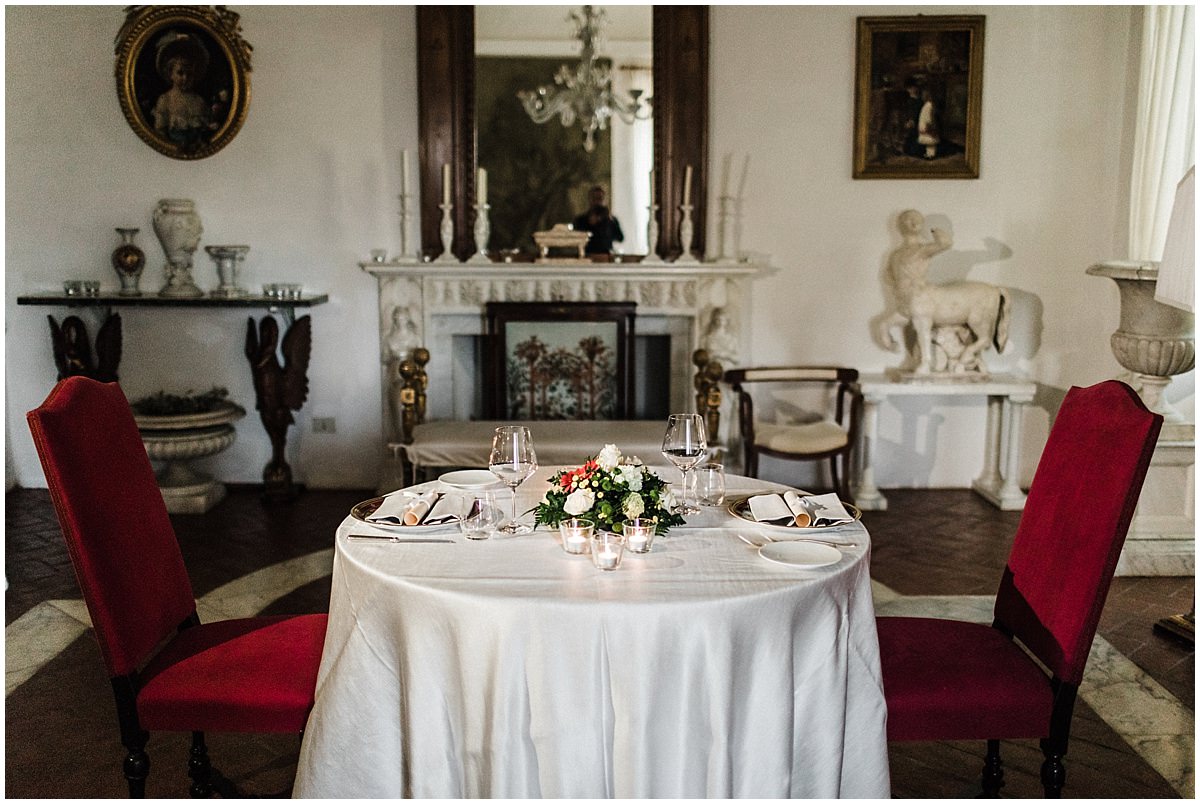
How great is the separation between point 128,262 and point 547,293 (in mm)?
2192

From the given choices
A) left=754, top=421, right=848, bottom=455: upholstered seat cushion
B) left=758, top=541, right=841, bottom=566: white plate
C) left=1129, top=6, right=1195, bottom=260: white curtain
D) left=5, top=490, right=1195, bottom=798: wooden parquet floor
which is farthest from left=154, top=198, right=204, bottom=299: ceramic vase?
left=1129, top=6, right=1195, bottom=260: white curtain

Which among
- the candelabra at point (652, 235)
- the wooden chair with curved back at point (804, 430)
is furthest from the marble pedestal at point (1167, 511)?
the candelabra at point (652, 235)

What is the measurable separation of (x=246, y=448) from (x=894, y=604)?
3652 mm

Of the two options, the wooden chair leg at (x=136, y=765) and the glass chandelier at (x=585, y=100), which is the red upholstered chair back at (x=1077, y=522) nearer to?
the wooden chair leg at (x=136, y=765)

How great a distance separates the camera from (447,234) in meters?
5.70

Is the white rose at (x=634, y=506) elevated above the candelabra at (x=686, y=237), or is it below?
below

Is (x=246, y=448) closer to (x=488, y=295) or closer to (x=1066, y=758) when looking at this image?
(x=488, y=295)

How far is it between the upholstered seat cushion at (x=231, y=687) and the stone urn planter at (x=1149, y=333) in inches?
135

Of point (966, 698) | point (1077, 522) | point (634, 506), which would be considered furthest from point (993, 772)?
point (634, 506)

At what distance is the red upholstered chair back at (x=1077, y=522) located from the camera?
215 centimetres

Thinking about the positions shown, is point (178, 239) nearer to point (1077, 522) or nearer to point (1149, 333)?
point (1149, 333)

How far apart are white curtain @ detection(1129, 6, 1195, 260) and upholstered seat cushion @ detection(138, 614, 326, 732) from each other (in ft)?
15.0

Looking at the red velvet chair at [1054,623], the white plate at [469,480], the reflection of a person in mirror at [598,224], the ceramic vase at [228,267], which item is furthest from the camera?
the reflection of a person in mirror at [598,224]

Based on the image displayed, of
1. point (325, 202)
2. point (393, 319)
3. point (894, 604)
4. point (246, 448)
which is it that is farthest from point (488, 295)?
point (894, 604)
